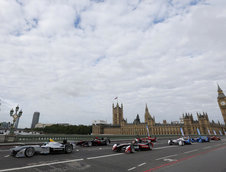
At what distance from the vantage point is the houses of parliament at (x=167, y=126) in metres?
110

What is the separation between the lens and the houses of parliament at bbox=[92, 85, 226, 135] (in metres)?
110

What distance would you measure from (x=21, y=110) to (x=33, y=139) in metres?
5.36

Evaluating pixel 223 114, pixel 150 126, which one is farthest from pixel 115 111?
pixel 223 114

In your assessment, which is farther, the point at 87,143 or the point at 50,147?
the point at 87,143

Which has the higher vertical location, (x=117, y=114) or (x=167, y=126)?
(x=117, y=114)

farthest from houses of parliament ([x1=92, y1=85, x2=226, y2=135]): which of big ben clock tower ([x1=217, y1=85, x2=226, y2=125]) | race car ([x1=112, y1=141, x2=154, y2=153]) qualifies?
race car ([x1=112, y1=141, x2=154, y2=153])

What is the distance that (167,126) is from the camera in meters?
119

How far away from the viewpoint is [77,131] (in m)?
122

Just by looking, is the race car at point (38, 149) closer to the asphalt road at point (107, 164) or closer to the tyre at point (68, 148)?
the tyre at point (68, 148)

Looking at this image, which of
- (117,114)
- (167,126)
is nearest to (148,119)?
(167,126)

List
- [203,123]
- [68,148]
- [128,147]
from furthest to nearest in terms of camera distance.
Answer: [203,123], [128,147], [68,148]

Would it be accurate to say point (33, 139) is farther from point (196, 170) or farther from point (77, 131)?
point (77, 131)

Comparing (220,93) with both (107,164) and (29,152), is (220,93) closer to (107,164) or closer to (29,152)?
(107,164)

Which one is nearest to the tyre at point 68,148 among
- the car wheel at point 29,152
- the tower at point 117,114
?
the car wheel at point 29,152
